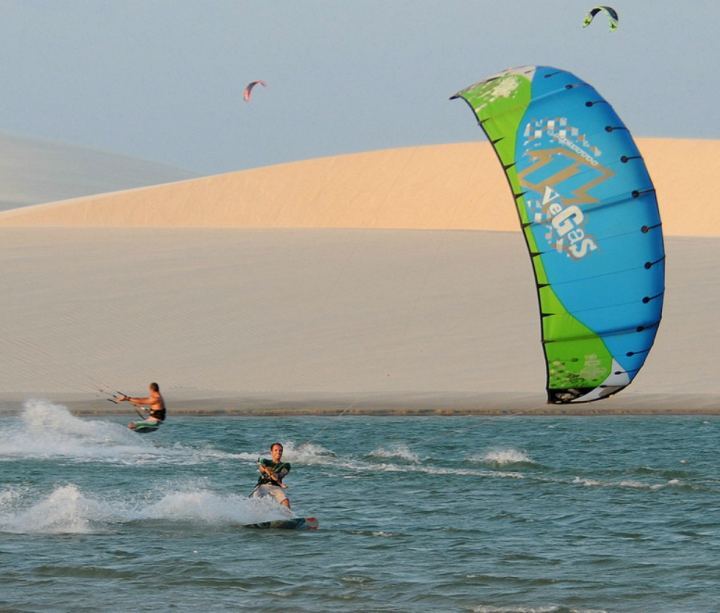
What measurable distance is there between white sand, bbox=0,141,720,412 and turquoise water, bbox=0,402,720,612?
201 inches

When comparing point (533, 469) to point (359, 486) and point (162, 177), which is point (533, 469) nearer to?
point (359, 486)

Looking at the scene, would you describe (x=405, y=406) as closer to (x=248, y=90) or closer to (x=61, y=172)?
(x=248, y=90)

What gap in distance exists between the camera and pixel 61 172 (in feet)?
468

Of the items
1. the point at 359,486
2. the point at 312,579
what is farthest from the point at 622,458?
the point at 312,579

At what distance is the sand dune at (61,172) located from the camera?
427 ft

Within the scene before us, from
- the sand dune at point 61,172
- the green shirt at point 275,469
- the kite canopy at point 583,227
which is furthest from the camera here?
the sand dune at point 61,172

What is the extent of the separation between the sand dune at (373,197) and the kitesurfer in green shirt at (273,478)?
48498 mm

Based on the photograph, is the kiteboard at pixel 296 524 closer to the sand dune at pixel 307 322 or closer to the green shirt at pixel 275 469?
the green shirt at pixel 275 469

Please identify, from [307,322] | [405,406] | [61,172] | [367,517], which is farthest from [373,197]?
[61,172]

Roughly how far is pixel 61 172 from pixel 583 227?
432ft

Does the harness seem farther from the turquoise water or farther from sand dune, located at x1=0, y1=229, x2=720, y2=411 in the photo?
sand dune, located at x1=0, y1=229, x2=720, y2=411

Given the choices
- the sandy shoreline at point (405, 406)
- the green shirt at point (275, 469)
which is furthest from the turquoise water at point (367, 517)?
the sandy shoreline at point (405, 406)

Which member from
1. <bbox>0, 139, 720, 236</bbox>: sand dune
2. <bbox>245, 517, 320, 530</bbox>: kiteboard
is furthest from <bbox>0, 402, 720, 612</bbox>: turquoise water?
<bbox>0, 139, 720, 236</bbox>: sand dune

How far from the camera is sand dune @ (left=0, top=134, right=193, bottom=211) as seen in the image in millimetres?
130000
